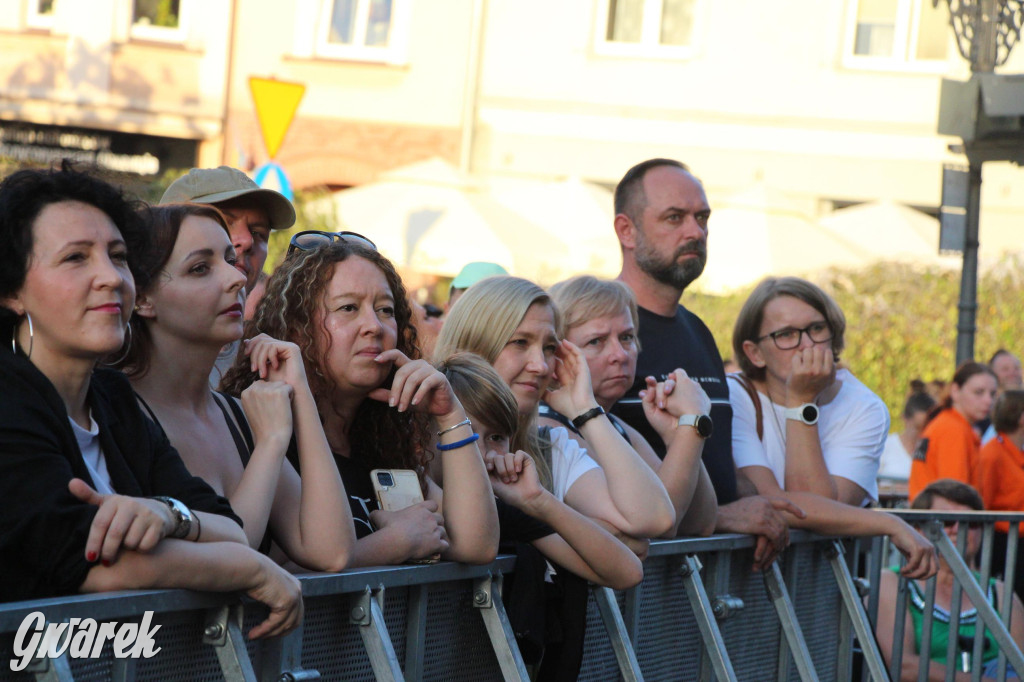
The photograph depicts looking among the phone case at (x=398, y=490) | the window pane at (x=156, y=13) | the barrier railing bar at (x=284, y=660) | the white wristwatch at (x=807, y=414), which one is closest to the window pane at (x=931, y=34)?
the window pane at (x=156, y=13)

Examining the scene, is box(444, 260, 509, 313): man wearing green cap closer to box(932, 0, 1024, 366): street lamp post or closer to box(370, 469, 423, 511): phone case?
box(932, 0, 1024, 366): street lamp post

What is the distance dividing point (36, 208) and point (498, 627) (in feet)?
5.19

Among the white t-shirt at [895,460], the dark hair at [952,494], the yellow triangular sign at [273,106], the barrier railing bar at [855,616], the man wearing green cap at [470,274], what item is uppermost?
the yellow triangular sign at [273,106]

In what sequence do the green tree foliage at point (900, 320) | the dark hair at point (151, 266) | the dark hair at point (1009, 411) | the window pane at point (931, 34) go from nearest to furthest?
the dark hair at point (151, 266), the dark hair at point (1009, 411), the green tree foliage at point (900, 320), the window pane at point (931, 34)

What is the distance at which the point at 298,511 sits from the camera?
3381 millimetres

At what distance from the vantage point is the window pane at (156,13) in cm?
2081

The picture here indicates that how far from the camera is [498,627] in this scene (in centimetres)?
363

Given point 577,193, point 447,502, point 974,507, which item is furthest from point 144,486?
point 577,193

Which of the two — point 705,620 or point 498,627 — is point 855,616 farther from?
point 498,627

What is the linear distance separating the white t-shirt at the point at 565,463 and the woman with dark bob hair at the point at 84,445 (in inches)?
59.4

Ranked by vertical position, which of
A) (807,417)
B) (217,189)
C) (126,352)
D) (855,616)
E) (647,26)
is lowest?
(855,616)

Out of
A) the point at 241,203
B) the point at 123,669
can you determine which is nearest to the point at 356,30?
the point at 241,203

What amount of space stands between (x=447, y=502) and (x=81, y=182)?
1.24 metres

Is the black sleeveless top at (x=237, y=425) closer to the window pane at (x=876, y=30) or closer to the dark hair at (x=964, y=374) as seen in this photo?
the dark hair at (x=964, y=374)
